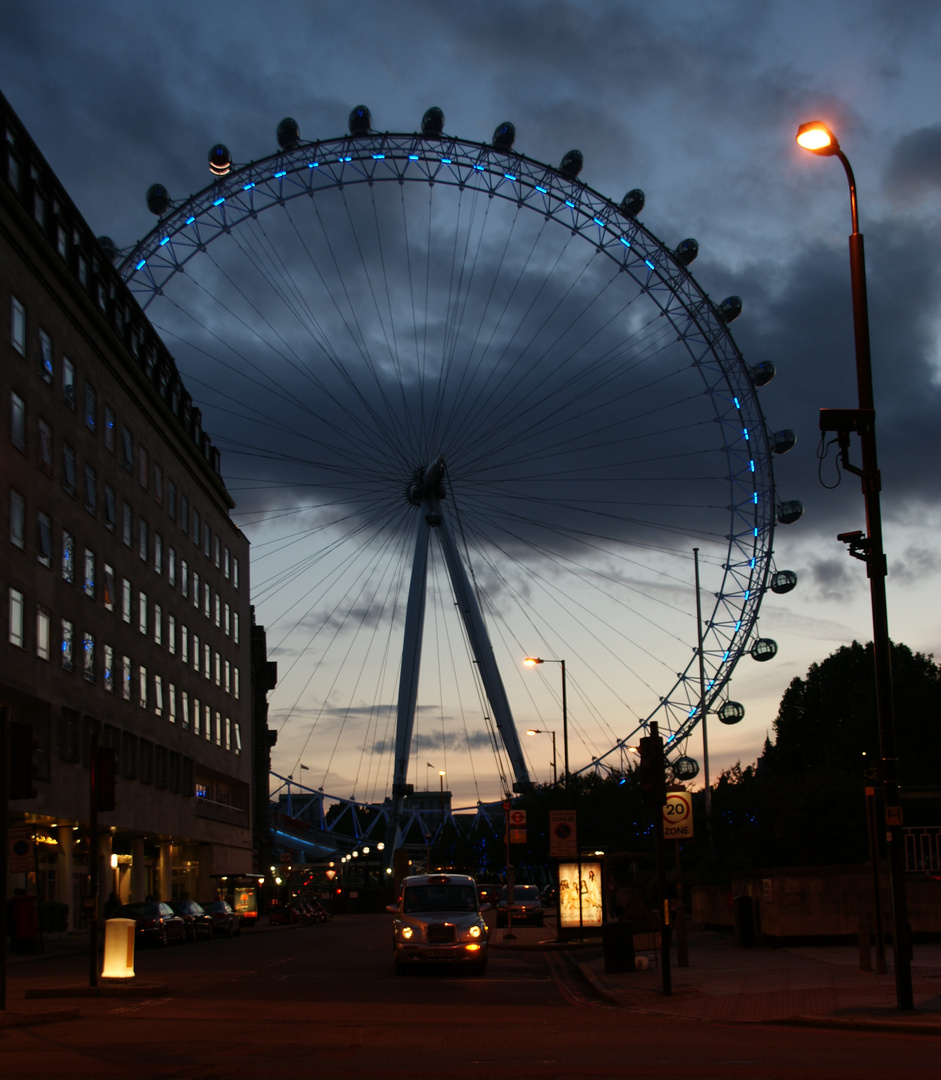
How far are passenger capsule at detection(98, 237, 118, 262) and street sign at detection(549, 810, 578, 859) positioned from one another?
1236 inches

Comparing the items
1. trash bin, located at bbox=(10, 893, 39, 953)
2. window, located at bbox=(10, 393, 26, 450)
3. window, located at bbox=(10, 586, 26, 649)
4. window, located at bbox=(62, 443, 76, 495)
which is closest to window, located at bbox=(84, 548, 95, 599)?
window, located at bbox=(62, 443, 76, 495)

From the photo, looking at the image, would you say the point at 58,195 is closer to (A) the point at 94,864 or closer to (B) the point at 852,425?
(A) the point at 94,864

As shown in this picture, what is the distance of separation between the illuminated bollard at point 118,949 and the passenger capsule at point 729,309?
43.7 m

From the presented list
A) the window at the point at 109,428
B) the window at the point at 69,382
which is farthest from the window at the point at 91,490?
the window at the point at 69,382

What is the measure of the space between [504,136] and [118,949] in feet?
135

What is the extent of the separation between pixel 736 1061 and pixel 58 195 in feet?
167

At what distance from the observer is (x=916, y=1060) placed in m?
13.5

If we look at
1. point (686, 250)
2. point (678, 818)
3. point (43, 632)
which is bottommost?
point (678, 818)

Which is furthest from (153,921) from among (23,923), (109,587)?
(109,587)

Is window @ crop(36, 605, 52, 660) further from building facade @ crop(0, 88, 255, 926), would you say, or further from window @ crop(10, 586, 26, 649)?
window @ crop(10, 586, 26, 649)

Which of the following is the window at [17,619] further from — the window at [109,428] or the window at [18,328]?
the window at [109,428]

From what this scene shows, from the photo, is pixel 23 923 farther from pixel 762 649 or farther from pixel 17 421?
pixel 762 649

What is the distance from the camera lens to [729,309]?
6131 cm

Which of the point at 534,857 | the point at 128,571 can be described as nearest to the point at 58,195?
the point at 128,571
